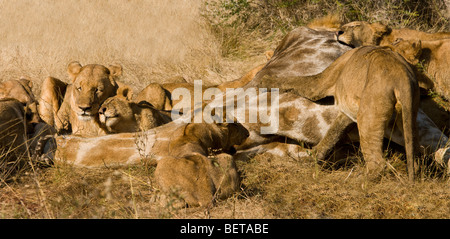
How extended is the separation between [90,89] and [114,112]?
61cm

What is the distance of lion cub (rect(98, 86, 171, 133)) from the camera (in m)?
5.66

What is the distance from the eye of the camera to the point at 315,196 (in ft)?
14.6

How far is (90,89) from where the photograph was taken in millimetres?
6129

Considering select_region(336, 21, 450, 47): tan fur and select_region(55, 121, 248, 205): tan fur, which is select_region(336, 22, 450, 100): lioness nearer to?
select_region(336, 21, 450, 47): tan fur

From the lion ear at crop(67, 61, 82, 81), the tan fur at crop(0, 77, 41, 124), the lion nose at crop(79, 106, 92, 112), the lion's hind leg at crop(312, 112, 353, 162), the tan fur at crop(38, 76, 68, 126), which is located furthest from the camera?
the tan fur at crop(38, 76, 68, 126)

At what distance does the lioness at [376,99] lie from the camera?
4375 millimetres

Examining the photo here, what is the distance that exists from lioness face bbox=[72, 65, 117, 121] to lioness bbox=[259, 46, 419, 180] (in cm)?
224

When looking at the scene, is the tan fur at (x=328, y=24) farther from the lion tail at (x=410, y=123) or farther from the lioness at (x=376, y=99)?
the lion tail at (x=410, y=123)

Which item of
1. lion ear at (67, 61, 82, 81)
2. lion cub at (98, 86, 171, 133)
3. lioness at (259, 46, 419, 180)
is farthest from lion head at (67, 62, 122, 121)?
lioness at (259, 46, 419, 180)

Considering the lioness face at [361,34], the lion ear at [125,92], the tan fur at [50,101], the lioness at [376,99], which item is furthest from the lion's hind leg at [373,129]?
the tan fur at [50,101]

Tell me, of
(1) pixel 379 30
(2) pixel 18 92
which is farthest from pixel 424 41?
(2) pixel 18 92

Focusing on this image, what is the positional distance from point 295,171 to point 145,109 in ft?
5.30

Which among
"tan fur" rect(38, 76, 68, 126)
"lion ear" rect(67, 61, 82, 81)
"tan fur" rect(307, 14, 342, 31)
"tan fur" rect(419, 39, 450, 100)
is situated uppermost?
"tan fur" rect(307, 14, 342, 31)

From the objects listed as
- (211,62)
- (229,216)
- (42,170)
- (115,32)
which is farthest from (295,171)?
(115,32)
